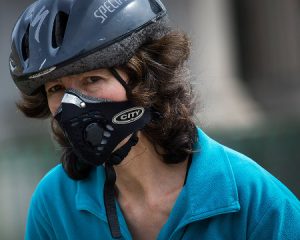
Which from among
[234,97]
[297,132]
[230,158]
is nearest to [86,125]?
[230,158]

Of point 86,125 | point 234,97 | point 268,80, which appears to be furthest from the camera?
point 268,80

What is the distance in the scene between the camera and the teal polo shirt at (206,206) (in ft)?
13.1

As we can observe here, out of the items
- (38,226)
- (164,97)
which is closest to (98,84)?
(164,97)

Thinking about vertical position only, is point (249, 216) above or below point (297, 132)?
above

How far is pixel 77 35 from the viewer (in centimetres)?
403

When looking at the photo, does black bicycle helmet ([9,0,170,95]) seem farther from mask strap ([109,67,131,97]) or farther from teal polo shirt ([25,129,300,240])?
teal polo shirt ([25,129,300,240])

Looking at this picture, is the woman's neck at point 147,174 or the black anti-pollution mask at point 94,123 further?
the woman's neck at point 147,174

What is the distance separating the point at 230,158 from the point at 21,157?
4.90 m

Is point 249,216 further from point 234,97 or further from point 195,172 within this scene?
point 234,97

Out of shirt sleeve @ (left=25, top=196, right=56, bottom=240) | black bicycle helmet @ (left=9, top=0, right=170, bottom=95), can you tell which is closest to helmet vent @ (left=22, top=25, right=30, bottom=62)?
black bicycle helmet @ (left=9, top=0, right=170, bottom=95)

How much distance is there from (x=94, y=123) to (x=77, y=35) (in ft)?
1.15

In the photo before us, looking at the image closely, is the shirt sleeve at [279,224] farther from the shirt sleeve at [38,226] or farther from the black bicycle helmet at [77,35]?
the shirt sleeve at [38,226]

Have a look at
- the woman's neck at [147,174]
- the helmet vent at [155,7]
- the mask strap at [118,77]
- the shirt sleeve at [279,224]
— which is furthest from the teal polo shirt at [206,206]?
the helmet vent at [155,7]

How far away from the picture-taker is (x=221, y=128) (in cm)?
935
